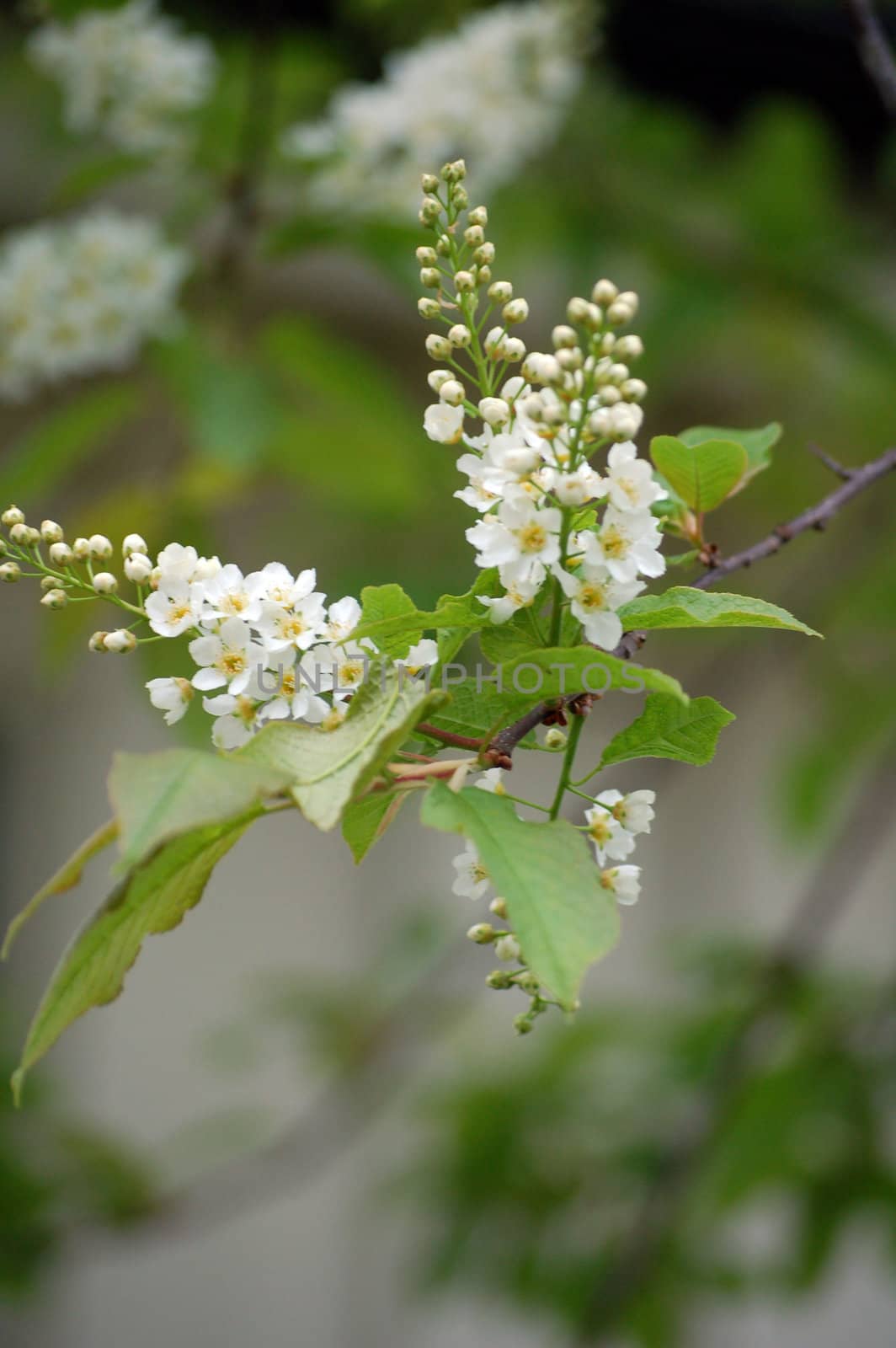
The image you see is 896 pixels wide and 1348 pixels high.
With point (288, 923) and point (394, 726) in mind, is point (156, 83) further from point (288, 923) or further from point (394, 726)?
point (288, 923)

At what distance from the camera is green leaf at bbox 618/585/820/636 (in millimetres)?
557

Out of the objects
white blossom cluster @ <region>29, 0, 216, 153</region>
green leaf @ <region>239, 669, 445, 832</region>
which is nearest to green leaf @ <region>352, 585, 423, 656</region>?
green leaf @ <region>239, 669, 445, 832</region>

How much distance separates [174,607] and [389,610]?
0.33ft

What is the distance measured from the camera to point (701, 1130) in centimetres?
163

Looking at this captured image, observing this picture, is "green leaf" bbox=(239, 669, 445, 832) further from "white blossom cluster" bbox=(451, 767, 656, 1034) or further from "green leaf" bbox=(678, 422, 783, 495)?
"green leaf" bbox=(678, 422, 783, 495)

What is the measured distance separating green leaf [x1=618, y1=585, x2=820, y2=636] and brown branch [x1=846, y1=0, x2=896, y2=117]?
54 cm

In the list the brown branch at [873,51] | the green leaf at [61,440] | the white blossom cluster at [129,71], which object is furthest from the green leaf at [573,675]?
the white blossom cluster at [129,71]

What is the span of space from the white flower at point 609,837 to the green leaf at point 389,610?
13cm

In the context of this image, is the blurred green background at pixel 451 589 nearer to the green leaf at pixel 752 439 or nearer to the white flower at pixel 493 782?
the green leaf at pixel 752 439

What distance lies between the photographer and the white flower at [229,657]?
582mm

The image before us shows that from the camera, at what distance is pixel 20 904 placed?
2.83 meters

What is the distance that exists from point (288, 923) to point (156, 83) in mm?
1960

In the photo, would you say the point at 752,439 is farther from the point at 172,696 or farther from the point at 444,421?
the point at 172,696


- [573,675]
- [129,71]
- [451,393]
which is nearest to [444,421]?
[451,393]
